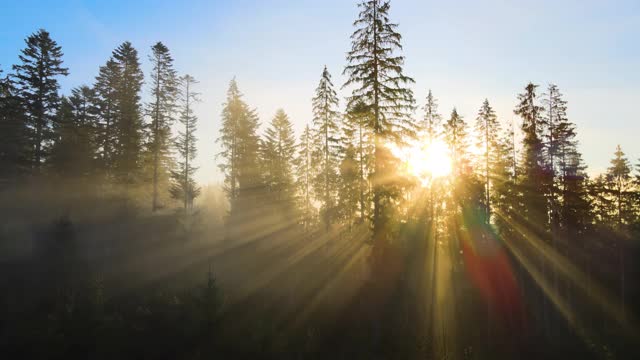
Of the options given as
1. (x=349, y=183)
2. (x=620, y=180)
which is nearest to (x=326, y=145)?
(x=349, y=183)

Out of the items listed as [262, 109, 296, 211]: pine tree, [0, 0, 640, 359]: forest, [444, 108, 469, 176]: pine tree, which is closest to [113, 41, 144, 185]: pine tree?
[0, 0, 640, 359]: forest

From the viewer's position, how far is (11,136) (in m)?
36.2

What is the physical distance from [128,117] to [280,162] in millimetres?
15538

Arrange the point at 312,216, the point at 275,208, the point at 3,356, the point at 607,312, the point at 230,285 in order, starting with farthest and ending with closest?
the point at 312,216, the point at 275,208, the point at 607,312, the point at 230,285, the point at 3,356

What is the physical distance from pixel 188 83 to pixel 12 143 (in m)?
16.9

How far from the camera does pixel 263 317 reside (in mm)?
24734

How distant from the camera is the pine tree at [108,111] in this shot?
39.1 metres

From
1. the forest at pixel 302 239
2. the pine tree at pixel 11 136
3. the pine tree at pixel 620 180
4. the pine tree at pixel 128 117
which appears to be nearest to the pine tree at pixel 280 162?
the forest at pixel 302 239

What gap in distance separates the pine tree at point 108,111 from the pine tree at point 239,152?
10.2m

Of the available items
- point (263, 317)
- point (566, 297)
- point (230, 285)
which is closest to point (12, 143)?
point (230, 285)

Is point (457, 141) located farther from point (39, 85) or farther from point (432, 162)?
point (39, 85)

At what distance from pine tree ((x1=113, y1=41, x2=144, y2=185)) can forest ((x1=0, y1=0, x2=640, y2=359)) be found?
16 cm

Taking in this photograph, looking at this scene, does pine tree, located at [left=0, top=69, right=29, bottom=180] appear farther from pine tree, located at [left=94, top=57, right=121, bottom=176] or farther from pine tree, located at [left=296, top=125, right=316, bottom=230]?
pine tree, located at [left=296, top=125, right=316, bottom=230]

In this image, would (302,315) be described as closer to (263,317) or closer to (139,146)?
(263,317)
